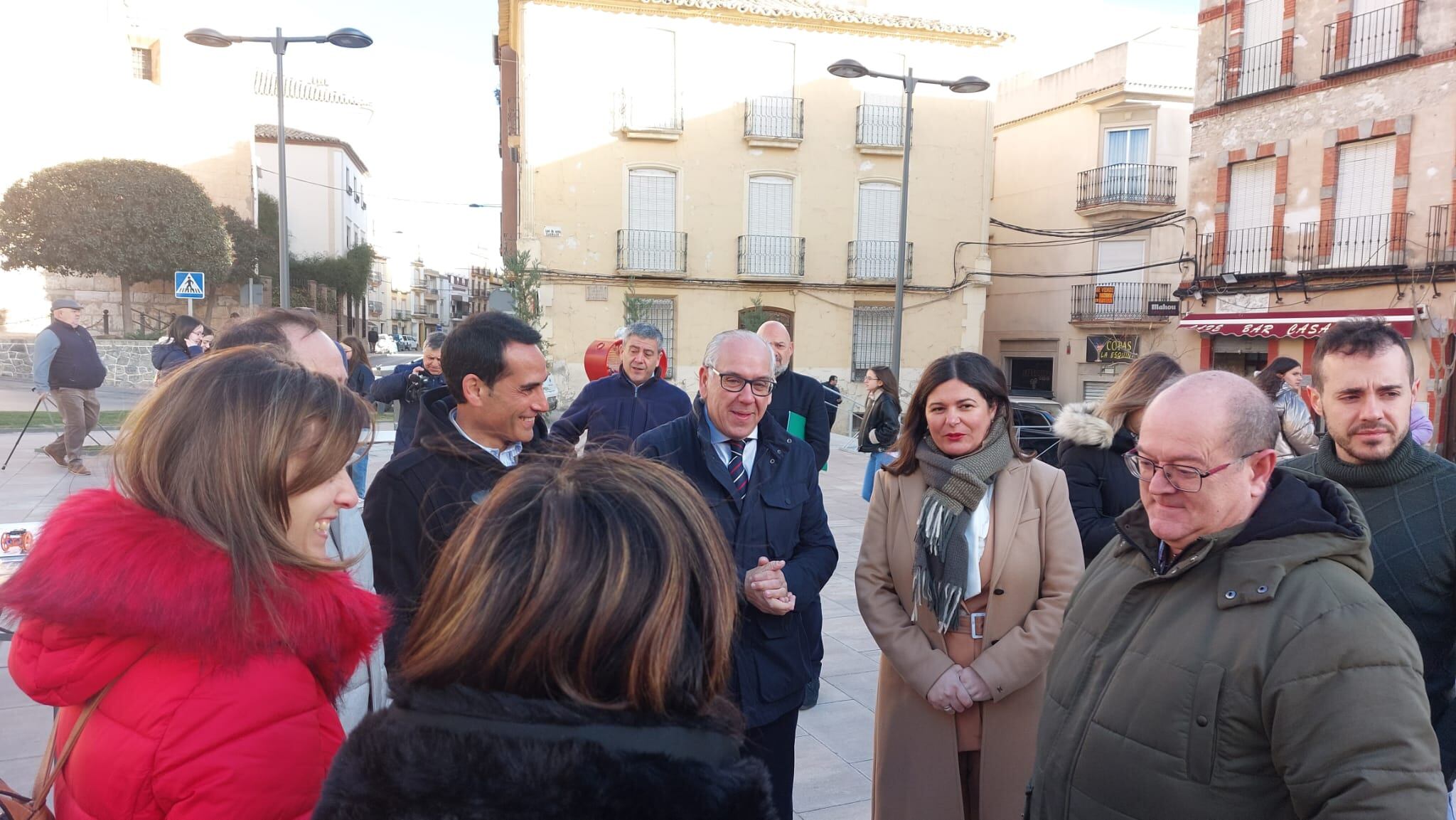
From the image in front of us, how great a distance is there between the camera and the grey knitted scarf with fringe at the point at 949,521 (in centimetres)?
289

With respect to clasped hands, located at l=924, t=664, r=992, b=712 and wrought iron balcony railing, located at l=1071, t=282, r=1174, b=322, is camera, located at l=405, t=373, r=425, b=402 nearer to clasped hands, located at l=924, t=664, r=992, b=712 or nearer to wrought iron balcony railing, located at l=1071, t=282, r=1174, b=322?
clasped hands, located at l=924, t=664, r=992, b=712

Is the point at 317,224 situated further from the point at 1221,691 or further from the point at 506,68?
the point at 1221,691

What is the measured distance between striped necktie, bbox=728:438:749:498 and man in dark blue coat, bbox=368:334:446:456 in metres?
3.07

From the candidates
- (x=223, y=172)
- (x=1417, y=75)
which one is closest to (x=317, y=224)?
(x=223, y=172)

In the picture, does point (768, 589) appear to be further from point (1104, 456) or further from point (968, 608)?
point (1104, 456)

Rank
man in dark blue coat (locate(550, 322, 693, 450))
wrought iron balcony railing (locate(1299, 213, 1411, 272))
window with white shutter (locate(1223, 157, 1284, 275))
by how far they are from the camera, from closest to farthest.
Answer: man in dark blue coat (locate(550, 322, 693, 450)) → wrought iron balcony railing (locate(1299, 213, 1411, 272)) → window with white shutter (locate(1223, 157, 1284, 275))

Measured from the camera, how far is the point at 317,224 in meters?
45.7

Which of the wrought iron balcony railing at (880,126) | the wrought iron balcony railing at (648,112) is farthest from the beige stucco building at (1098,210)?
the wrought iron balcony railing at (648,112)

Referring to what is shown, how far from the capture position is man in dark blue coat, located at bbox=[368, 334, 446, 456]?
19.7ft

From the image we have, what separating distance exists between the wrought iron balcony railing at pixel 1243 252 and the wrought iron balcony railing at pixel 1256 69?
106 inches

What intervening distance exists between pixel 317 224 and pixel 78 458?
126 ft

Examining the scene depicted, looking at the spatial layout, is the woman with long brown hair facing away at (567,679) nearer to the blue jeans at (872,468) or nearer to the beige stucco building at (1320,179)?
the blue jeans at (872,468)

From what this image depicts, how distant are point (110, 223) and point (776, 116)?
1821 cm

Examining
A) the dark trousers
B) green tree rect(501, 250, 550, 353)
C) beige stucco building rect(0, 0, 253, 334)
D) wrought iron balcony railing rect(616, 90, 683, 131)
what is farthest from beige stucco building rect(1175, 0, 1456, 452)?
beige stucco building rect(0, 0, 253, 334)
